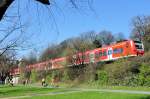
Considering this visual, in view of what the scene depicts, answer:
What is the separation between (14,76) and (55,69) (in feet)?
105

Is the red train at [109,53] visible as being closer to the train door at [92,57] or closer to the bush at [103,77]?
the train door at [92,57]

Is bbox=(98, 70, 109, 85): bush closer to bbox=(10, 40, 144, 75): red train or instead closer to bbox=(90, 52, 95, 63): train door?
bbox=(10, 40, 144, 75): red train

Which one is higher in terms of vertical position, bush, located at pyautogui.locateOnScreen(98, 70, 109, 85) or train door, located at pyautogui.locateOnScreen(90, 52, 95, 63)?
train door, located at pyautogui.locateOnScreen(90, 52, 95, 63)

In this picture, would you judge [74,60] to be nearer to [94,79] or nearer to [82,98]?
[94,79]

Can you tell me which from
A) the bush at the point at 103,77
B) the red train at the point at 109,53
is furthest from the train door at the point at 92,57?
the bush at the point at 103,77

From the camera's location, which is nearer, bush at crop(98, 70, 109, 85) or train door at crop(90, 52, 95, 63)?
bush at crop(98, 70, 109, 85)

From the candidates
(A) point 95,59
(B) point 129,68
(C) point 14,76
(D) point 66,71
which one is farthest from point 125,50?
(C) point 14,76

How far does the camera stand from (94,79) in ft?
146

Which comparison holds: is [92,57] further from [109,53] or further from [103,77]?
[103,77]

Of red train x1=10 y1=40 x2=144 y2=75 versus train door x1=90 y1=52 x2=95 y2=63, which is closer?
red train x1=10 y1=40 x2=144 y2=75

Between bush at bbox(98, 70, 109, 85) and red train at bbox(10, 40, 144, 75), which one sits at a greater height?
red train at bbox(10, 40, 144, 75)

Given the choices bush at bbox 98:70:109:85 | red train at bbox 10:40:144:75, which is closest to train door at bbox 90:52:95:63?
red train at bbox 10:40:144:75

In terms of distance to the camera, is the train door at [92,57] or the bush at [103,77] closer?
the bush at [103,77]

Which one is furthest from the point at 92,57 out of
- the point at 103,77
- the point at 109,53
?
the point at 103,77
